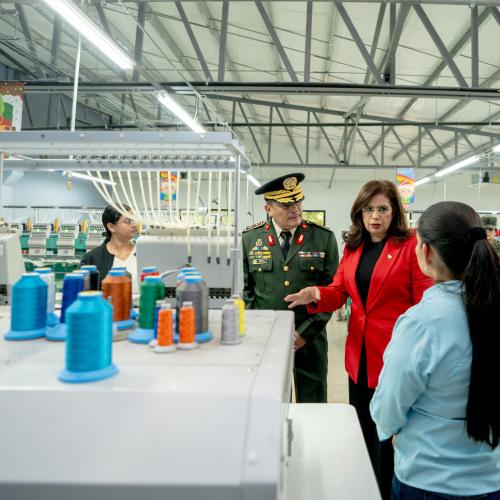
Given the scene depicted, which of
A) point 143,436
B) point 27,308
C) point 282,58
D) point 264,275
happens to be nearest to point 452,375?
point 143,436

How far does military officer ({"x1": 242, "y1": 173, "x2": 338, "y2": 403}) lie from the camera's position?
218 cm

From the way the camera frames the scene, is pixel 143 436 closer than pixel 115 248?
Yes

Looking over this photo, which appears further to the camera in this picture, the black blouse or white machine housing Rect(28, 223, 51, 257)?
white machine housing Rect(28, 223, 51, 257)

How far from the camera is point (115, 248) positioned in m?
2.69

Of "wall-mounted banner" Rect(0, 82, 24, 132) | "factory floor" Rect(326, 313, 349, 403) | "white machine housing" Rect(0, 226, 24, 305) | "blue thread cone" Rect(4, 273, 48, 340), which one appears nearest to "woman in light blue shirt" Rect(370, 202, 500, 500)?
"blue thread cone" Rect(4, 273, 48, 340)

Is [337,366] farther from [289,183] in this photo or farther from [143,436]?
[143,436]

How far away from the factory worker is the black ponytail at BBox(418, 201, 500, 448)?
79.6 inches

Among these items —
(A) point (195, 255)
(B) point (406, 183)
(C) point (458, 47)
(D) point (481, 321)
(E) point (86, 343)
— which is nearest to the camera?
(E) point (86, 343)

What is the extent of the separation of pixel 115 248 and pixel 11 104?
3707 millimetres

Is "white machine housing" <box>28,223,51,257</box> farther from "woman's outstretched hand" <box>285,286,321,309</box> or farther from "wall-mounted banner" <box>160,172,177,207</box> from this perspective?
"woman's outstretched hand" <box>285,286,321,309</box>

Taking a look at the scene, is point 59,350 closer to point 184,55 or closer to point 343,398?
point 343,398

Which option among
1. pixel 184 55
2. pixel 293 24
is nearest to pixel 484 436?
pixel 293 24

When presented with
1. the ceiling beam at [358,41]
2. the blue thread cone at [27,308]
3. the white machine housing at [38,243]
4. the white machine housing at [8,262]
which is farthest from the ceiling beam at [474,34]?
the white machine housing at [38,243]

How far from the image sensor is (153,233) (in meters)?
1.61
